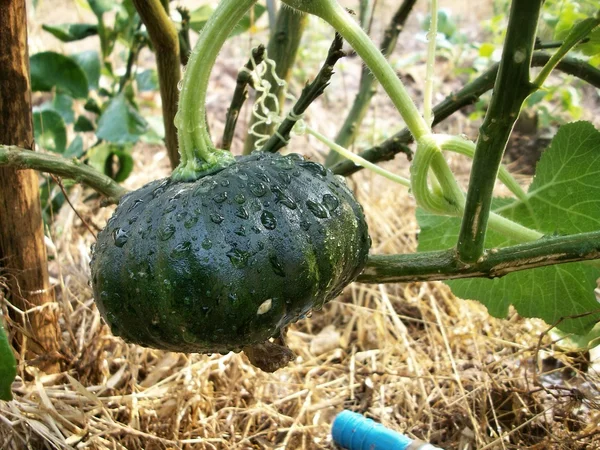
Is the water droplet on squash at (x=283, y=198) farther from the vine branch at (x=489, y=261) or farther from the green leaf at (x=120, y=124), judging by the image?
the green leaf at (x=120, y=124)

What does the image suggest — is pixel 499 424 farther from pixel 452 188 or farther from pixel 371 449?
pixel 452 188

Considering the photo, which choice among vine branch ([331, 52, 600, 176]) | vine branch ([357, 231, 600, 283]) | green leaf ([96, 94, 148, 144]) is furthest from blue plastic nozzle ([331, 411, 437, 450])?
green leaf ([96, 94, 148, 144])

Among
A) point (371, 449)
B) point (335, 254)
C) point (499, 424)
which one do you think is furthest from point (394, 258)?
point (499, 424)

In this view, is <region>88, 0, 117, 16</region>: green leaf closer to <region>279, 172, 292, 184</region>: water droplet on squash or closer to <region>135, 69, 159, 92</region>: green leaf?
<region>135, 69, 159, 92</region>: green leaf

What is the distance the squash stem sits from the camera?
3.04 feet

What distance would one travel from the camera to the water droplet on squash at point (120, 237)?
0.94 meters

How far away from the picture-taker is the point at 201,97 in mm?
956

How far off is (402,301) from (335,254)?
1.22 meters

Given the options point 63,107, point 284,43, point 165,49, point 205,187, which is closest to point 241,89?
point 165,49

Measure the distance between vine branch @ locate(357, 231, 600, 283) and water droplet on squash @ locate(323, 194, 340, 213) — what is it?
129 mm

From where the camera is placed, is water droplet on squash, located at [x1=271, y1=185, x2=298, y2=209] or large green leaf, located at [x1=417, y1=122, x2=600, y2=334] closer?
water droplet on squash, located at [x1=271, y1=185, x2=298, y2=209]

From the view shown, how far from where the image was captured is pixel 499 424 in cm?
152

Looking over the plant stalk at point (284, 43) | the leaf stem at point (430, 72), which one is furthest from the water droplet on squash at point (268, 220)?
the plant stalk at point (284, 43)

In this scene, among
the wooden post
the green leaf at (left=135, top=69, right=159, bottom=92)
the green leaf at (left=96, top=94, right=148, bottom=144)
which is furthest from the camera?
the green leaf at (left=135, top=69, right=159, bottom=92)
